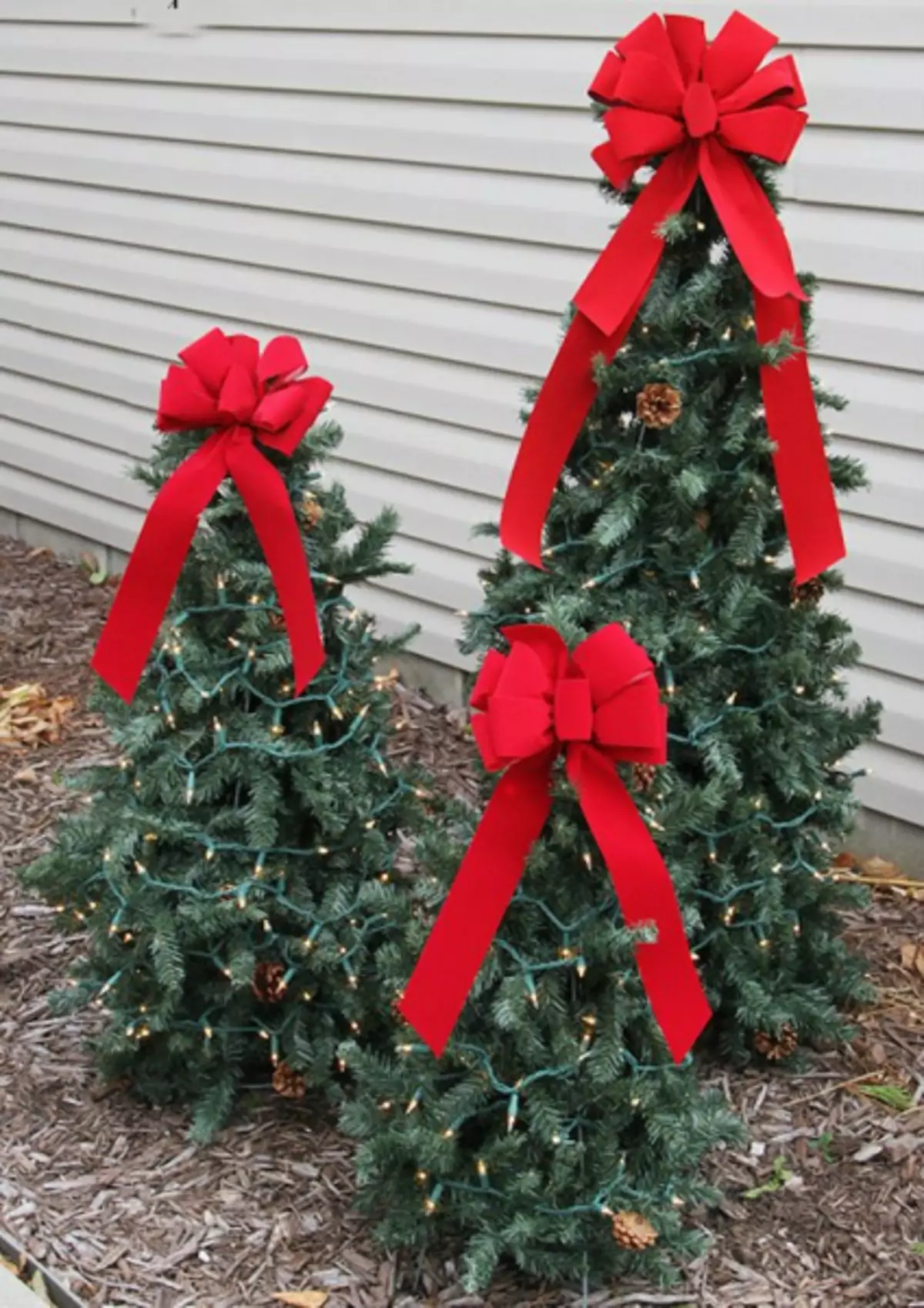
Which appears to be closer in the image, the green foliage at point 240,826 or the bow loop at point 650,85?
the bow loop at point 650,85

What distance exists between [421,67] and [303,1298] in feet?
11.3

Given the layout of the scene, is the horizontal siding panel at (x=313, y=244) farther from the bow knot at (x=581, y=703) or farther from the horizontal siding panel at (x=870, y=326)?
the bow knot at (x=581, y=703)

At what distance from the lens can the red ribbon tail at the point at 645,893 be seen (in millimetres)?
2334

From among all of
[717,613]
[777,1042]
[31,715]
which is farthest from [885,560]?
[31,715]

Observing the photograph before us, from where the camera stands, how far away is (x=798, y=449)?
9.33 ft

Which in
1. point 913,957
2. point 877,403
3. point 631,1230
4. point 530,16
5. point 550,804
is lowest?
point 631,1230

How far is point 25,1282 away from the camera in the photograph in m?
2.89

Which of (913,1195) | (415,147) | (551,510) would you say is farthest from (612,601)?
(415,147)

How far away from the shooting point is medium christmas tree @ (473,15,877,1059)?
2.70 m

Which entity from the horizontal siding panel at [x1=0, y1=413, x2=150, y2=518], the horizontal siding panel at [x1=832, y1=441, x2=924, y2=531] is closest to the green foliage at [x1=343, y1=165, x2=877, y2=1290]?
the horizontal siding panel at [x1=832, y1=441, x2=924, y2=531]

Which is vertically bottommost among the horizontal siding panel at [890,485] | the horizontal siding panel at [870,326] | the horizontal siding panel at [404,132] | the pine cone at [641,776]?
the pine cone at [641,776]

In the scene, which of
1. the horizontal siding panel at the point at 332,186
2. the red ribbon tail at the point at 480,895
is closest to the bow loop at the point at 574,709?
the red ribbon tail at the point at 480,895

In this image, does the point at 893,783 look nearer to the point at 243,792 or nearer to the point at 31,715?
the point at 243,792

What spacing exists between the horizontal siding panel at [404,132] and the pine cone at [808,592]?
46.5 inches
